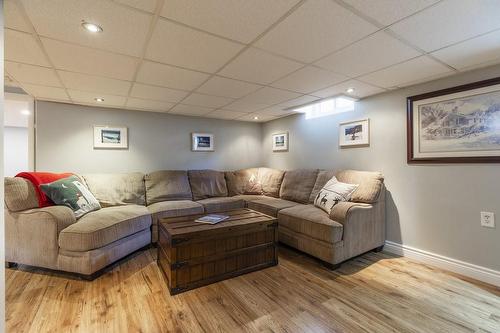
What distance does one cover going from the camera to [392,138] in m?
2.79

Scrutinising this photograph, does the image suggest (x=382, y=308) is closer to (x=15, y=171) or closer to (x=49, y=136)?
(x=49, y=136)

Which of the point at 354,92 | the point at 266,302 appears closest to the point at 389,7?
the point at 354,92

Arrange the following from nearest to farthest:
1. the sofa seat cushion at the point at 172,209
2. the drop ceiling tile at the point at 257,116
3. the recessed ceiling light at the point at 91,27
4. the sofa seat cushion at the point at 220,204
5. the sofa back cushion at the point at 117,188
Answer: the recessed ceiling light at the point at 91,27 → the sofa seat cushion at the point at 172,209 → the sofa back cushion at the point at 117,188 → the sofa seat cushion at the point at 220,204 → the drop ceiling tile at the point at 257,116

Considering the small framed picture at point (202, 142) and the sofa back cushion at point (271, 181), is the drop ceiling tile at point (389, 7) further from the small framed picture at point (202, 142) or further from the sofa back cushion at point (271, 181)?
the small framed picture at point (202, 142)

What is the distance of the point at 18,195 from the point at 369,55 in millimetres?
3488

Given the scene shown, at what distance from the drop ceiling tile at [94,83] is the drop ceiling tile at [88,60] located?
0.47 ft

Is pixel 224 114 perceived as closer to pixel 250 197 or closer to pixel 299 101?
pixel 299 101

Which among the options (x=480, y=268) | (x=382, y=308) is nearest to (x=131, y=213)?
(x=382, y=308)

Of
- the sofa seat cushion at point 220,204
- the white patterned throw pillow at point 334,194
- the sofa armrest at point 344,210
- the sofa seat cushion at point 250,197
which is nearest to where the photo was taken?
the sofa armrest at point 344,210

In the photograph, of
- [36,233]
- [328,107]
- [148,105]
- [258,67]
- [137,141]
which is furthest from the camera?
[137,141]

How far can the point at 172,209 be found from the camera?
3080 mm

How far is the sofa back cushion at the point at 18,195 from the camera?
2232 mm

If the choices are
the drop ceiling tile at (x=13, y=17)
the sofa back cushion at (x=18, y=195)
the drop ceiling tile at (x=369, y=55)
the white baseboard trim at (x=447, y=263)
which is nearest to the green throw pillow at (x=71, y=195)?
the sofa back cushion at (x=18, y=195)

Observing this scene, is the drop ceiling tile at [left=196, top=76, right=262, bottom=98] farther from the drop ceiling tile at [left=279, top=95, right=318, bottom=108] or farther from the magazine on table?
the magazine on table
